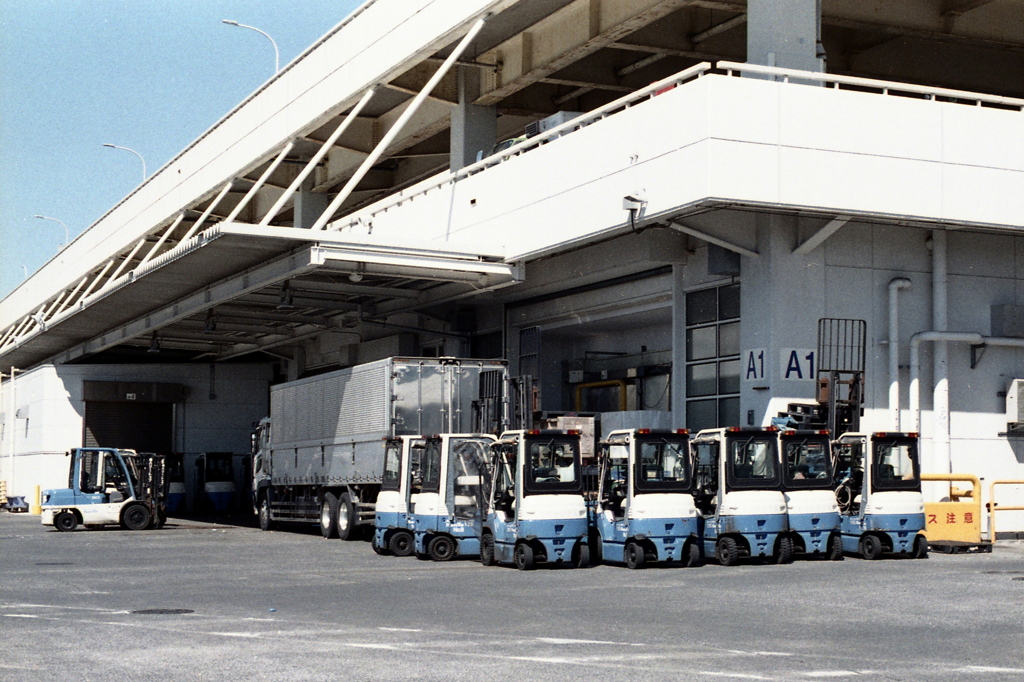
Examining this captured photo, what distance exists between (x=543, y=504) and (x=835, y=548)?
4.85 meters

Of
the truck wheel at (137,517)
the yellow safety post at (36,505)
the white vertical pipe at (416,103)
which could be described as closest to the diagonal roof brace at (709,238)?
the white vertical pipe at (416,103)

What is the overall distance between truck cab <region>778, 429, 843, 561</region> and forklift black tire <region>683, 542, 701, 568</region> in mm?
1642

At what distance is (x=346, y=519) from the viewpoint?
29.9 meters

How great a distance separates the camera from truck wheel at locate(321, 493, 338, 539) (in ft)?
101

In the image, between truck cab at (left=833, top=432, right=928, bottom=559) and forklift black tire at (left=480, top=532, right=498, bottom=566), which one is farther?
truck cab at (left=833, top=432, right=928, bottom=559)

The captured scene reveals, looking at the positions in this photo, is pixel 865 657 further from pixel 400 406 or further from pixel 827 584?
pixel 400 406

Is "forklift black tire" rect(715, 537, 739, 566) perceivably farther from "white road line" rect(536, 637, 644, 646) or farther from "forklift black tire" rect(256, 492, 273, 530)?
"forklift black tire" rect(256, 492, 273, 530)

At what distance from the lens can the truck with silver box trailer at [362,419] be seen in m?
27.9

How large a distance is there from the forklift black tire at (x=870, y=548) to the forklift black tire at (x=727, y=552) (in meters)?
2.44

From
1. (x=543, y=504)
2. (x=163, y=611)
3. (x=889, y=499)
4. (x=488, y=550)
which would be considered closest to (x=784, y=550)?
(x=889, y=499)

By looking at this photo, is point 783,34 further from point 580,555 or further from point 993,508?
point 580,555

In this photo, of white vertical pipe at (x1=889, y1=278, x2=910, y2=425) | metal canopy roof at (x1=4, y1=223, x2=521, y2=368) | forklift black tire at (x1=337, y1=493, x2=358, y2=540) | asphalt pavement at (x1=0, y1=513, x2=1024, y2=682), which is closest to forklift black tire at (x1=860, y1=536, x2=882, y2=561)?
asphalt pavement at (x1=0, y1=513, x2=1024, y2=682)

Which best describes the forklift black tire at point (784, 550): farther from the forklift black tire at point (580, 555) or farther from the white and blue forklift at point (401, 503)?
the white and blue forklift at point (401, 503)

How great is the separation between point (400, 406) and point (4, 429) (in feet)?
123
